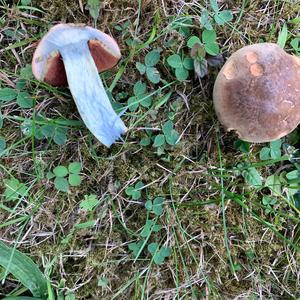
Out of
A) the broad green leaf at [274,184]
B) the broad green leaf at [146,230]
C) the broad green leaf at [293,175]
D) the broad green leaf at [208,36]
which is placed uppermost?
the broad green leaf at [208,36]

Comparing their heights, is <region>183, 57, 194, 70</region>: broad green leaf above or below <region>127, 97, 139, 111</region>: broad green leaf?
above


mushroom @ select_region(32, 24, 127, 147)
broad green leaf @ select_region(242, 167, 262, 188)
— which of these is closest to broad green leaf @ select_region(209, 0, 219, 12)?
mushroom @ select_region(32, 24, 127, 147)

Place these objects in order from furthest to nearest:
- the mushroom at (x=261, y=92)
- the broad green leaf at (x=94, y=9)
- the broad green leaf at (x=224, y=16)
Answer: the broad green leaf at (x=224, y=16) → the broad green leaf at (x=94, y=9) → the mushroom at (x=261, y=92)

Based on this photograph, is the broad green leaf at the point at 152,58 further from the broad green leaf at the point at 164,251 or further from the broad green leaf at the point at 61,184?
the broad green leaf at the point at 164,251

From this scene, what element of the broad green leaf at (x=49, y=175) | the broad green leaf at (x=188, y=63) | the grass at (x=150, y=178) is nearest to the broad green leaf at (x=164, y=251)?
the grass at (x=150, y=178)

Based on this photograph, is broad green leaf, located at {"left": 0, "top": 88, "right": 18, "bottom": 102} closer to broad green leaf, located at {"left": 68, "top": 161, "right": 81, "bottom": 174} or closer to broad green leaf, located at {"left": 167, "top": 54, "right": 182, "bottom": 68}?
broad green leaf, located at {"left": 68, "top": 161, "right": 81, "bottom": 174}

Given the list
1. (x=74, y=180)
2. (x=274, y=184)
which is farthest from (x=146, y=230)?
(x=274, y=184)

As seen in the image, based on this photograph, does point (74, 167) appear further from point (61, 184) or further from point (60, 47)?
point (60, 47)
